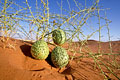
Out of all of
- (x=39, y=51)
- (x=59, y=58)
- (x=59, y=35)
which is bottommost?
(x=59, y=58)

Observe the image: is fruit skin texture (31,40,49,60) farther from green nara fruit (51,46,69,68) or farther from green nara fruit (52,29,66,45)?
green nara fruit (52,29,66,45)

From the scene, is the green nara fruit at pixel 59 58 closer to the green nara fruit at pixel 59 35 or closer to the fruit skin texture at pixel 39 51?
the fruit skin texture at pixel 39 51

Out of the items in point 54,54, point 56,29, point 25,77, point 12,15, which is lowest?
point 25,77

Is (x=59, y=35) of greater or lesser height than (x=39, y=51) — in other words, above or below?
above

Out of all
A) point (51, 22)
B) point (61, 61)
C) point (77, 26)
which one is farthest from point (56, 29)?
point (61, 61)

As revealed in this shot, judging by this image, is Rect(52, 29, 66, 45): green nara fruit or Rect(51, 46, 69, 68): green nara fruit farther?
Rect(52, 29, 66, 45): green nara fruit

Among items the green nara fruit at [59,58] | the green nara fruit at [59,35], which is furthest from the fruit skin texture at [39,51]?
the green nara fruit at [59,35]

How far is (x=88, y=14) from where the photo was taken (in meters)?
1.83

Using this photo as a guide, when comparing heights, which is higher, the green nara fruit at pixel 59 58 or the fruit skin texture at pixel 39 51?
the fruit skin texture at pixel 39 51

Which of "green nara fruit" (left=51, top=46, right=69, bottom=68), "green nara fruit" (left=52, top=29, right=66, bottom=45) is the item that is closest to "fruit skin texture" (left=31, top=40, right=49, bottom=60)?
"green nara fruit" (left=51, top=46, right=69, bottom=68)

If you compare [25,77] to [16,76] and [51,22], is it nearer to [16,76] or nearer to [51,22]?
[16,76]

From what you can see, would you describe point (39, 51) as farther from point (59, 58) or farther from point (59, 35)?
point (59, 35)

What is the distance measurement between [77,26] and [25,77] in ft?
4.61

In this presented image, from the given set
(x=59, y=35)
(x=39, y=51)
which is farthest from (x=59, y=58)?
(x=59, y=35)
